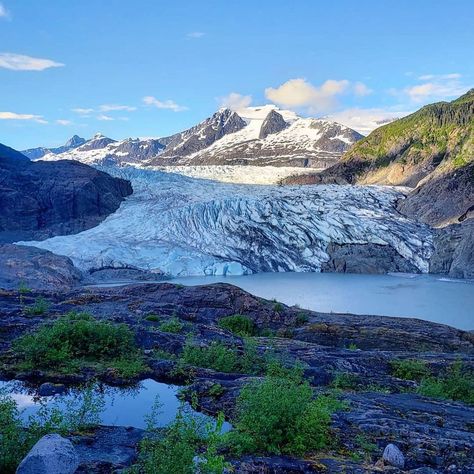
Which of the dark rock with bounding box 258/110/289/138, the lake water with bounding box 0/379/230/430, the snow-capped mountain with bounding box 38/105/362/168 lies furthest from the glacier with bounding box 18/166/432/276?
the dark rock with bounding box 258/110/289/138

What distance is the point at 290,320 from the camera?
40.0 ft

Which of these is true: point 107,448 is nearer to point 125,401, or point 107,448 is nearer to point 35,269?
point 125,401

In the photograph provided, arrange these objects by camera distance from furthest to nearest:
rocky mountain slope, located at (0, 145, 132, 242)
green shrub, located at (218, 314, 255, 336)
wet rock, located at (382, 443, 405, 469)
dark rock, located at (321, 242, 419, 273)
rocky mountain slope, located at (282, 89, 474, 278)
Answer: rocky mountain slope, located at (0, 145, 132, 242), dark rock, located at (321, 242, 419, 273), rocky mountain slope, located at (282, 89, 474, 278), green shrub, located at (218, 314, 255, 336), wet rock, located at (382, 443, 405, 469)

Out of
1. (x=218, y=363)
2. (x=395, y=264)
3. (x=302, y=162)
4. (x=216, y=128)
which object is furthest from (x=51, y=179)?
(x=216, y=128)

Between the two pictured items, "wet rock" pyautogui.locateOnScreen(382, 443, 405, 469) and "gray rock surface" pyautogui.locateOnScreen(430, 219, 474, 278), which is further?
"gray rock surface" pyautogui.locateOnScreen(430, 219, 474, 278)

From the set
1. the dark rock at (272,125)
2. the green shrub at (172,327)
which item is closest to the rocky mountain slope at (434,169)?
the green shrub at (172,327)

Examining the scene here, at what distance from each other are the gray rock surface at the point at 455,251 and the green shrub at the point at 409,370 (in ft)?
71.1

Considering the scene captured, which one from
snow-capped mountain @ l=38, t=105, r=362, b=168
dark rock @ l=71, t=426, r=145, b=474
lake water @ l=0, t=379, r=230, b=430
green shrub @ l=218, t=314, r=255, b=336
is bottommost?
green shrub @ l=218, t=314, r=255, b=336

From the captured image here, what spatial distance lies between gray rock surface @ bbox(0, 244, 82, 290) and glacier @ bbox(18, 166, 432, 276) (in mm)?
2510

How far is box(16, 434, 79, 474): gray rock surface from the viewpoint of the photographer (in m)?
3.12

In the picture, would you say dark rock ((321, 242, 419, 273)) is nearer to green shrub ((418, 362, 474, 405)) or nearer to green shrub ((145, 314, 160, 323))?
green shrub ((145, 314, 160, 323))

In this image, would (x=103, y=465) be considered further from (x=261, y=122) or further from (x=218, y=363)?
(x=261, y=122)

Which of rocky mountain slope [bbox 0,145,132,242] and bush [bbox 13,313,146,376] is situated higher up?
rocky mountain slope [bbox 0,145,132,242]

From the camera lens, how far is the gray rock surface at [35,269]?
74.7 ft
